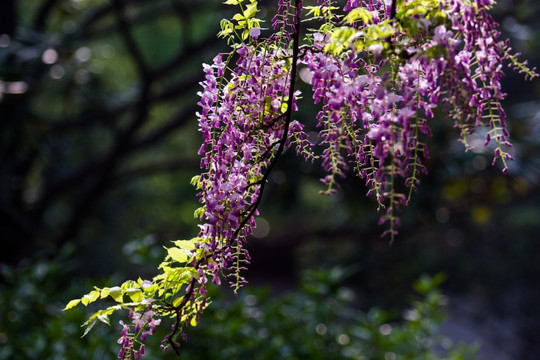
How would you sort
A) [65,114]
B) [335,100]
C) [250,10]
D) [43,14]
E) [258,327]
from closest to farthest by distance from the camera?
[335,100] < [250,10] < [258,327] < [43,14] < [65,114]

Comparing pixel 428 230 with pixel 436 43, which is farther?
pixel 428 230

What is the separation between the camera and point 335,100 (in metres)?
0.79

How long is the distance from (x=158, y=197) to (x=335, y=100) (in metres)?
8.94

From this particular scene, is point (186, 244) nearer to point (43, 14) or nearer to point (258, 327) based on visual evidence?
point (258, 327)

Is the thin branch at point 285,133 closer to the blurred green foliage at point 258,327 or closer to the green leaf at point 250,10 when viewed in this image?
the green leaf at point 250,10

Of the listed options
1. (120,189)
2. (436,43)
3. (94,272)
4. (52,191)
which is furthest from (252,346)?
(120,189)

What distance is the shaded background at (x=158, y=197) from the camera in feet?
12.8

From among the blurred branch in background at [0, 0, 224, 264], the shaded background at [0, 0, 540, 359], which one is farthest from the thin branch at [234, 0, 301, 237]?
the blurred branch in background at [0, 0, 224, 264]

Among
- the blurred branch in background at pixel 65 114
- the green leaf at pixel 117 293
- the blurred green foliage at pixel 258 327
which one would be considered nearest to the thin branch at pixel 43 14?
the blurred branch in background at pixel 65 114

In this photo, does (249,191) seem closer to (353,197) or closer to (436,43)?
(436,43)

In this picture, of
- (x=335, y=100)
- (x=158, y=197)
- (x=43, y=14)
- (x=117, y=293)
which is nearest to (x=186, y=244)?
(x=117, y=293)

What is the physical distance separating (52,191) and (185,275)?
4536mm

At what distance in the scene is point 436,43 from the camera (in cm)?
77

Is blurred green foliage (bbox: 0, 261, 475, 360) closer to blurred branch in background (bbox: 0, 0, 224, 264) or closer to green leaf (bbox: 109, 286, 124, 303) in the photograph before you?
blurred branch in background (bbox: 0, 0, 224, 264)
